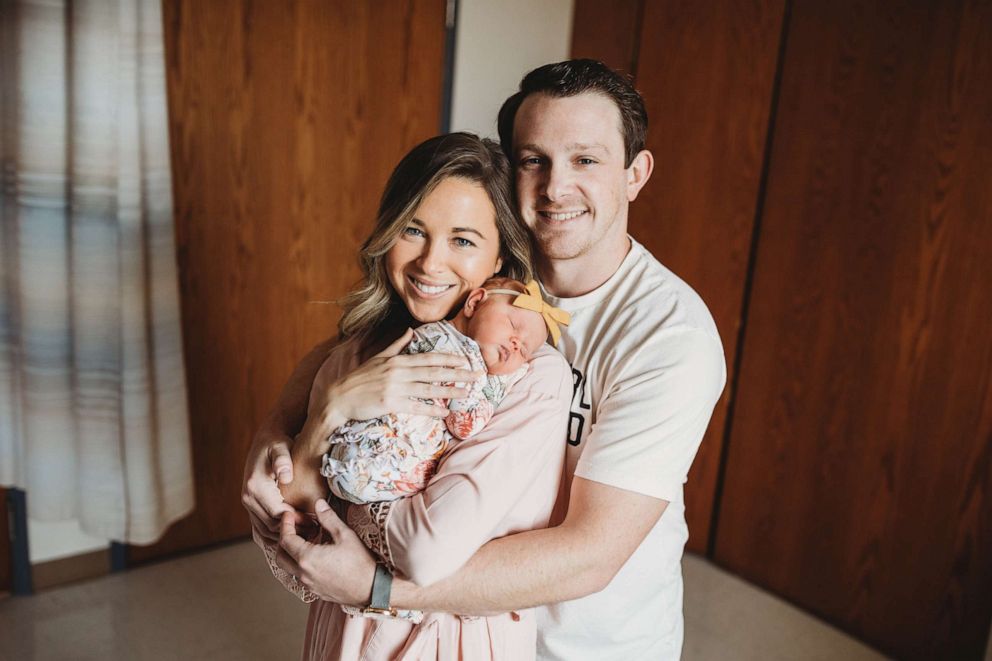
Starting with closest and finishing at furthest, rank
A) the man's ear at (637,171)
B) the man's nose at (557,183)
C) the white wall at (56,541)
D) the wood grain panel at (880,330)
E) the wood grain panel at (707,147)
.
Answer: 1. the man's nose at (557,183)
2. the man's ear at (637,171)
3. the wood grain panel at (880,330)
4. the white wall at (56,541)
5. the wood grain panel at (707,147)

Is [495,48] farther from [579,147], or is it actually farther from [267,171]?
[579,147]

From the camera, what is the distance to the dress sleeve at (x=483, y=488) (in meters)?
1.06

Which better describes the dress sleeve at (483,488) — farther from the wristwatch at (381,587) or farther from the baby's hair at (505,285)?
the baby's hair at (505,285)

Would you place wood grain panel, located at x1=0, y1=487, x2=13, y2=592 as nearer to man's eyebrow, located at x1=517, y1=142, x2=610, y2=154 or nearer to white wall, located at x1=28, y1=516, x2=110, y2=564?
white wall, located at x1=28, y1=516, x2=110, y2=564

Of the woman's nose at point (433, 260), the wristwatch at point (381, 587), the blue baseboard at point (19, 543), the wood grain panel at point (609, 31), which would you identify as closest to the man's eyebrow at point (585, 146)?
the woman's nose at point (433, 260)

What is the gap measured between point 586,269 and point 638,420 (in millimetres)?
376

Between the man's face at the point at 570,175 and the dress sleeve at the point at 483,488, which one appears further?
the man's face at the point at 570,175

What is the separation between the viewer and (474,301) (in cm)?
130

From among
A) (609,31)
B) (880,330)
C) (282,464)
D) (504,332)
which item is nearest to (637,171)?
(504,332)

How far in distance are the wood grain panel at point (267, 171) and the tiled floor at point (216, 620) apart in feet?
0.55

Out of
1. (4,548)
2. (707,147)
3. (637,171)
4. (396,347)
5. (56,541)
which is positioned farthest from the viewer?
(707,147)

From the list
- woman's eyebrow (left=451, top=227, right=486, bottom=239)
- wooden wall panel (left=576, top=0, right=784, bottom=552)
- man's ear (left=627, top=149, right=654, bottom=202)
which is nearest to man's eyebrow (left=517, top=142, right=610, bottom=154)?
man's ear (left=627, top=149, right=654, bottom=202)

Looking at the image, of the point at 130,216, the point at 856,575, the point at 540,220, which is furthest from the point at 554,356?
the point at 856,575

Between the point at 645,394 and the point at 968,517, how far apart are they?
1.71 m
